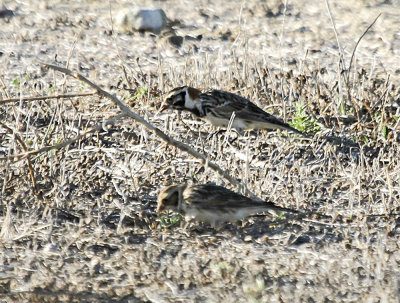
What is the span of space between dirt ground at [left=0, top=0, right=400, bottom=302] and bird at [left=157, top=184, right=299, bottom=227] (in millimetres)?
148

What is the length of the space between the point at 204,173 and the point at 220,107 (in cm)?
153

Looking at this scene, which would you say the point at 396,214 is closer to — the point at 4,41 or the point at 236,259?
the point at 236,259

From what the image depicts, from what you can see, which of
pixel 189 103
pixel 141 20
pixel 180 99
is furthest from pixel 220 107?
pixel 141 20

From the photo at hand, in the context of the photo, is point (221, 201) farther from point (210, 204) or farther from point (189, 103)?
point (189, 103)

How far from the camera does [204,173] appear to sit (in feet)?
26.0

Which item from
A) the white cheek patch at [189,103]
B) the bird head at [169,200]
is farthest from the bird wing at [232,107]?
the bird head at [169,200]

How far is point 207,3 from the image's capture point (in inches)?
522

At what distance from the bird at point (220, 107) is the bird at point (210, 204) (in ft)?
5.83

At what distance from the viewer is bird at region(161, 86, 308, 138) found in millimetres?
9062

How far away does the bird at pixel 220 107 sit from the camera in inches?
357

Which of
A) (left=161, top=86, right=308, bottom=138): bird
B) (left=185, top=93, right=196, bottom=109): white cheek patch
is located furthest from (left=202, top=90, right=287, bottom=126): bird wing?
(left=185, top=93, right=196, bottom=109): white cheek patch

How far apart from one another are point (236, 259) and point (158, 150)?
77.1 inches

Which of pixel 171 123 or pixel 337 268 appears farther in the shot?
pixel 171 123

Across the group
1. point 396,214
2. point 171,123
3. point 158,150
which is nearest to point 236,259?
point 396,214
